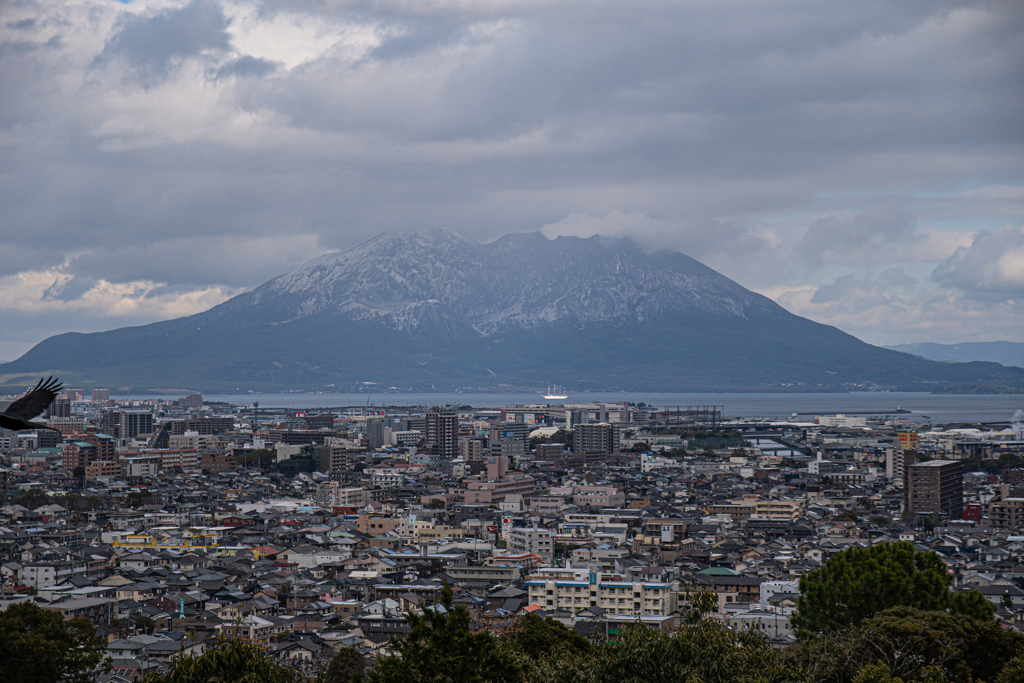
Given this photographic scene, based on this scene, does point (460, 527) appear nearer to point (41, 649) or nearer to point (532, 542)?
point (532, 542)

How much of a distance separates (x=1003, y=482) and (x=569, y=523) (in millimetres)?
33681

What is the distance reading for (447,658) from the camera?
12.5 m

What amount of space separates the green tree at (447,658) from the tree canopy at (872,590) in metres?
9.97

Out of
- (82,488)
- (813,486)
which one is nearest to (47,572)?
(82,488)

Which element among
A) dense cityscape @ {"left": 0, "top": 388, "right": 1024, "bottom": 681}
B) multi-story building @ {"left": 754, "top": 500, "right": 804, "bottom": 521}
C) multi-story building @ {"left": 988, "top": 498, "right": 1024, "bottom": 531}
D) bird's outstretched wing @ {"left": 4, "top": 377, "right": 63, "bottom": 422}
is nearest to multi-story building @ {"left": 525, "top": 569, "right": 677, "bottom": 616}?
dense cityscape @ {"left": 0, "top": 388, "right": 1024, "bottom": 681}

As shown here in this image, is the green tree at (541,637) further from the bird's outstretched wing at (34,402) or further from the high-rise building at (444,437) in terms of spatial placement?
the high-rise building at (444,437)

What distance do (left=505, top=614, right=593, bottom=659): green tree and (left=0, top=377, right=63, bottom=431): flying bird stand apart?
43.4 ft

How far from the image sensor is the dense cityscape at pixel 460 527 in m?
32.2

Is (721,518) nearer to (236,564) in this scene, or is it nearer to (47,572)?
(236,564)

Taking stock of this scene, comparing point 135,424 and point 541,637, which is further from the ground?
point 541,637

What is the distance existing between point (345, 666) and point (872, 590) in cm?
1121

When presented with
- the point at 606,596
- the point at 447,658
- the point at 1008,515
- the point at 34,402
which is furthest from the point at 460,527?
the point at 34,402

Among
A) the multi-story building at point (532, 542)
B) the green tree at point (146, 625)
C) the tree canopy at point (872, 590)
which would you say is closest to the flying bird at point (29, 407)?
the tree canopy at point (872, 590)

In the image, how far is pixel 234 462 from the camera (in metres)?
88.9
